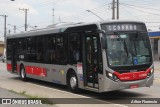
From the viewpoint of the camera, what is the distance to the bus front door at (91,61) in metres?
13.3

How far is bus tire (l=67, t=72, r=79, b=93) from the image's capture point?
1488cm

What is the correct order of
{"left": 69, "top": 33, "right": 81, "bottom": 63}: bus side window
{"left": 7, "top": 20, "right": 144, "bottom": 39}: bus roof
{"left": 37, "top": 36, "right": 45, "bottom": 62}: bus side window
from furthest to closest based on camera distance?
{"left": 37, "top": 36, "right": 45, "bottom": 62}: bus side window → {"left": 69, "top": 33, "right": 81, "bottom": 63}: bus side window → {"left": 7, "top": 20, "right": 144, "bottom": 39}: bus roof

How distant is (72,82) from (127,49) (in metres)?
3.20

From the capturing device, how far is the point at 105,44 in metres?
12.6

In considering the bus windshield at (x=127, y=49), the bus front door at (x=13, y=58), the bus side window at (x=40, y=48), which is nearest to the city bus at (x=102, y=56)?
the bus windshield at (x=127, y=49)

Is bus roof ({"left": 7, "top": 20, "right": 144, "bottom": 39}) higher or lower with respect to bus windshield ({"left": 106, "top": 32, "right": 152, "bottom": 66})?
higher

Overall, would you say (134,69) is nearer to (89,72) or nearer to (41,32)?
(89,72)

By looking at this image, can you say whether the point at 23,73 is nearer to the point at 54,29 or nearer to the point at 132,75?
the point at 54,29

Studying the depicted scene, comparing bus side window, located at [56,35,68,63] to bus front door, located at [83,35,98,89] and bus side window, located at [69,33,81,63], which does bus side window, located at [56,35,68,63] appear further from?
bus front door, located at [83,35,98,89]

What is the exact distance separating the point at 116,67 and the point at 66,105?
2238 mm

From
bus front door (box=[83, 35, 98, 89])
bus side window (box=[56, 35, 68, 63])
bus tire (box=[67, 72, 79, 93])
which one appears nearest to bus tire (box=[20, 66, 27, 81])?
bus side window (box=[56, 35, 68, 63])

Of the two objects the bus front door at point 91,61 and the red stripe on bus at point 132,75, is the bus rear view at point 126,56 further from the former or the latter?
the bus front door at point 91,61

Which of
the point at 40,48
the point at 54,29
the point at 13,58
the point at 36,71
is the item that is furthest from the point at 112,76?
the point at 13,58

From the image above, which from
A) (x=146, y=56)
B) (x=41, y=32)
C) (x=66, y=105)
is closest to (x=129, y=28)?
(x=146, y=56)
